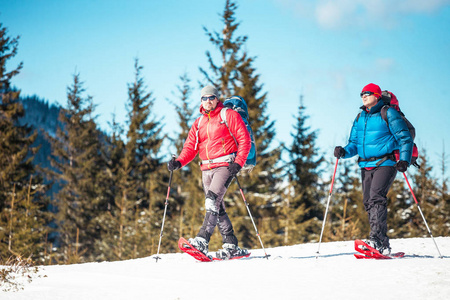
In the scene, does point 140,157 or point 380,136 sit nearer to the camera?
point 380,136

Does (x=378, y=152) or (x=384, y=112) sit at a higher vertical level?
(x=384, y=112)

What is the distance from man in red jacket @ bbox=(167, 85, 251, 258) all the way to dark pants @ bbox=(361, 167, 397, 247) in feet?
6.19

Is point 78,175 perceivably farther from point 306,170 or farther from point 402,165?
point 402,165

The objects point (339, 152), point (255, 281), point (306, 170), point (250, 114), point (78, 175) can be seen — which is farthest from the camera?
point (78, 175)

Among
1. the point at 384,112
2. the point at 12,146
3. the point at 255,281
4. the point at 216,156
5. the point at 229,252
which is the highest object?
the point at 12,146

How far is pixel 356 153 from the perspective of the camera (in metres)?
6.30

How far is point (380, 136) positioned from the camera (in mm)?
5828

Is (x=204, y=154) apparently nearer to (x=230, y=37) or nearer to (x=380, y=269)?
(x=380, y=269)

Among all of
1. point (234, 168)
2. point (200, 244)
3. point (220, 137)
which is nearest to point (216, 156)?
point (220, 137)

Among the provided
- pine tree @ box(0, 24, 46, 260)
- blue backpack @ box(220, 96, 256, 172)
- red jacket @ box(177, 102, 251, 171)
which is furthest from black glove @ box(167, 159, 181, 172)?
pine tree @ box(0, 24, 46, 260)

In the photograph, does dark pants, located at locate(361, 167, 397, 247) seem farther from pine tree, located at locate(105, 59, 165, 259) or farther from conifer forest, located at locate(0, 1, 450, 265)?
pine tree, located at locate(105, 59, 165, 259)

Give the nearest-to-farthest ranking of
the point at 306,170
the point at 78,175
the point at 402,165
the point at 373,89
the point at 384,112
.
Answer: the point at 402,165
the point at 384,112
the point at 373,89
the point at 306,170
the point at 78,175

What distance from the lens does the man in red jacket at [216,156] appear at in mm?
5863

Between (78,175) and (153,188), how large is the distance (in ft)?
42.6
